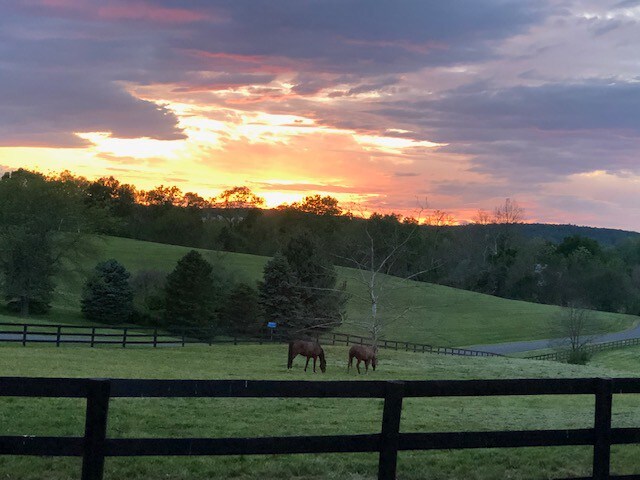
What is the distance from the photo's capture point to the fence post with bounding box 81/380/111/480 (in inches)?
228

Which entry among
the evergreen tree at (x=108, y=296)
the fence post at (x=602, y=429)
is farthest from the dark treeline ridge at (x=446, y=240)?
the fence post at (x=602, y=429)

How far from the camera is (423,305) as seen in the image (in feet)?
244

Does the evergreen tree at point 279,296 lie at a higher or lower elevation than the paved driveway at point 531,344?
higher

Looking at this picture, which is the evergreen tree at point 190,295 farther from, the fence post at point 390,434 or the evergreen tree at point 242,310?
the fence post at point 390,434

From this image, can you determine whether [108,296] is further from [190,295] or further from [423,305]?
[423,305]

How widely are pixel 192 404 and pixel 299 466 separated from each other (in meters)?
6.31

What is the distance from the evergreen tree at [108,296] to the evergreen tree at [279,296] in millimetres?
12481

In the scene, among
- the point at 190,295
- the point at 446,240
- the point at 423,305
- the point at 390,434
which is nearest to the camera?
the point at 390,434

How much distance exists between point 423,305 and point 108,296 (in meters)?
31.4

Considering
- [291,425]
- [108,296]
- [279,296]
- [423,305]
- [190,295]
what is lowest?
[108,296]

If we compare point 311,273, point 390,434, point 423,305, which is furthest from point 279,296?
point 390,434

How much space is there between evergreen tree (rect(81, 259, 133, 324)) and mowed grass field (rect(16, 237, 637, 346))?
4.65ft

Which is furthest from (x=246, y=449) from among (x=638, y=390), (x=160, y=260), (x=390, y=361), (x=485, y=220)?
(x=485, y=220)

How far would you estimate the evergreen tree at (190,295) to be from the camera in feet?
209
